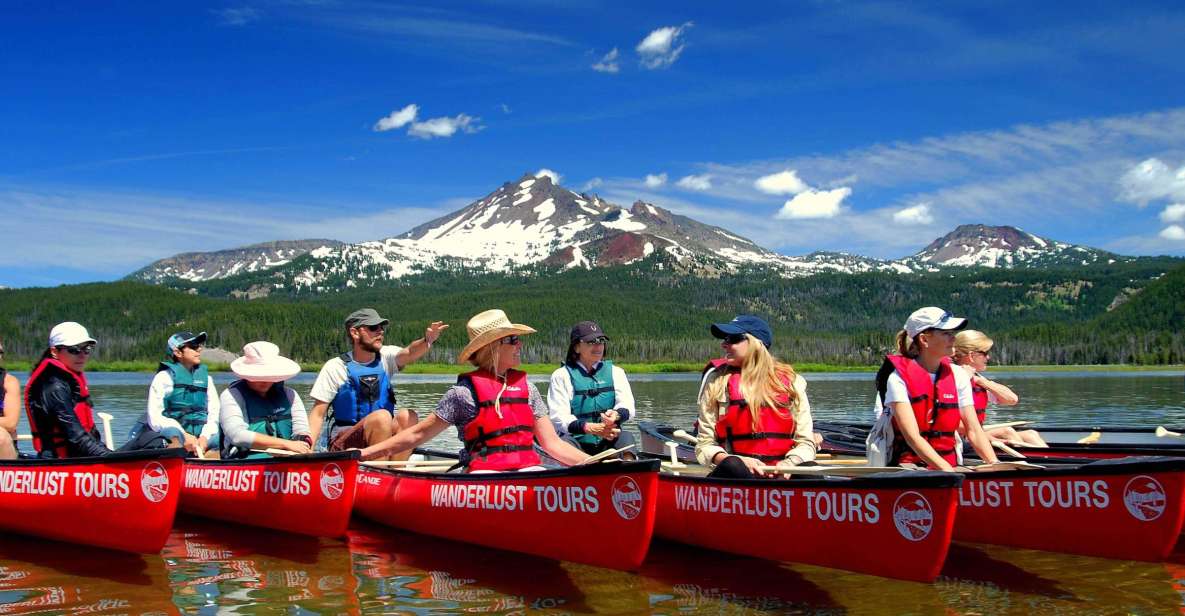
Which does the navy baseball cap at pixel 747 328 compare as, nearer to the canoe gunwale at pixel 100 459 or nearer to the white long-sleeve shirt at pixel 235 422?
the white long-sleeve shirt at pixel 235 422

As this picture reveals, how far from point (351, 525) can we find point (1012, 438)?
802 centimetres

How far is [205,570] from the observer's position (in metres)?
9.23

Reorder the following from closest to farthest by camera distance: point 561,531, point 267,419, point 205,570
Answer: point 561,531 → point 205,570 → point 267,419

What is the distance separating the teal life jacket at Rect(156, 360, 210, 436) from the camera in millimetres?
11500

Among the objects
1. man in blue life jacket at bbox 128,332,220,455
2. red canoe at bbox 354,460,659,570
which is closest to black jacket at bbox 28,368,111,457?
man in blue life jacket at bbox 128,332,220,455

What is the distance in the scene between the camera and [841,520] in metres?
7.60

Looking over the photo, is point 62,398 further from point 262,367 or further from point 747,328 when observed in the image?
point 747,328

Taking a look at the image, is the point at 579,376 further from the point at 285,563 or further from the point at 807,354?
the point at 807,354

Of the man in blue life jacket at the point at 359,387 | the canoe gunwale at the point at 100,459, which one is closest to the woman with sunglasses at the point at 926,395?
the man in blue life jacket at the point at 359,387

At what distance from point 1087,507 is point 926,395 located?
5.10ft

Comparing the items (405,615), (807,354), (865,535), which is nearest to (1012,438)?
(865,535)

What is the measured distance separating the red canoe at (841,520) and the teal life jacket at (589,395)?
2.40 metres

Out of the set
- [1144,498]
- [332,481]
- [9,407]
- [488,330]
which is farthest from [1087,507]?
[9,407]

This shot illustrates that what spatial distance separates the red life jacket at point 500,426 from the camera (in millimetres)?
8312
